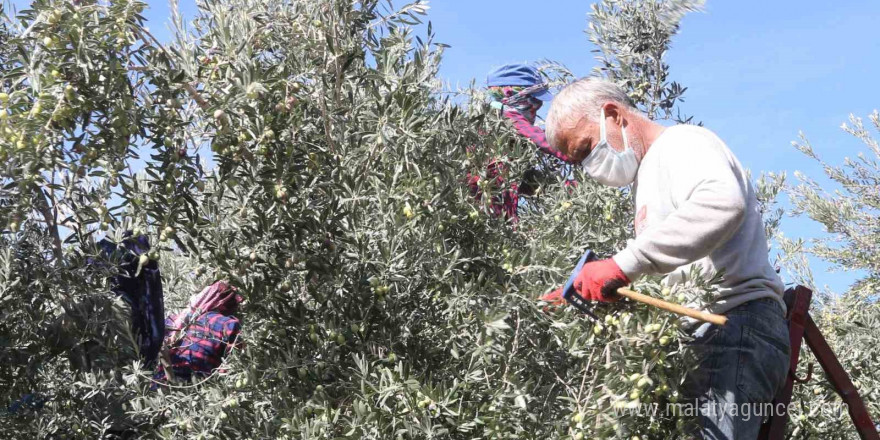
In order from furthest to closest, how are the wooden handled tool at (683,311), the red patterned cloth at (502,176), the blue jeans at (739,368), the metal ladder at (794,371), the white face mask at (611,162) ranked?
the red patterned cloth at (502,176)
the white face mask at (611,162)
the metal ladder at (794,371)
the blue jeans at (739,368)
the wooden handled tool at (683,311)

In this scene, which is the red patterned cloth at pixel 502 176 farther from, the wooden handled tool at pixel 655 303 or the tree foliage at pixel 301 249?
the wooden handled tool at pixel 655 303

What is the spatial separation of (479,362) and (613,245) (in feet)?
3.84

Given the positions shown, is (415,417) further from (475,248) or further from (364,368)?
(475,248)


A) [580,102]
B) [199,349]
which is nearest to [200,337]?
[199,349]

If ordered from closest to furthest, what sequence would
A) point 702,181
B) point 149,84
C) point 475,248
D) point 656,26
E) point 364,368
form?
1. point 702,181
2. point 364,368
3. point 149,84
4. point 475,248
5. point 656,26

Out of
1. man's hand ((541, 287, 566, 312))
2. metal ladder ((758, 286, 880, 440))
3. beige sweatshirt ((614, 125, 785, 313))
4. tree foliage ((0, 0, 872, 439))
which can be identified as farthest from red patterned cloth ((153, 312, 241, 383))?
metal ladder ((758, 286, 880, 440))

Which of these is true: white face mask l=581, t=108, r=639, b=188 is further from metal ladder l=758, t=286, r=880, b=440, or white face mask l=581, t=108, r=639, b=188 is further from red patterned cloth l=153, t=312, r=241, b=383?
red patterned cloth l=153, t=312, r=241, b=383

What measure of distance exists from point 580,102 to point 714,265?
0.73 m

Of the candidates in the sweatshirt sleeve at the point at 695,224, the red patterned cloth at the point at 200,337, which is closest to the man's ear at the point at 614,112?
the sweatshirt sleeve at the point at 695,224

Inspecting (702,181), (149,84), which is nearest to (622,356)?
(702,181)

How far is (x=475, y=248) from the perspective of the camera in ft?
11.9

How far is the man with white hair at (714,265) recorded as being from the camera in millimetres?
2727

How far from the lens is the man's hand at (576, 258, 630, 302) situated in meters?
2.73

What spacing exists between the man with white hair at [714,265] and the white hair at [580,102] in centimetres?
19
